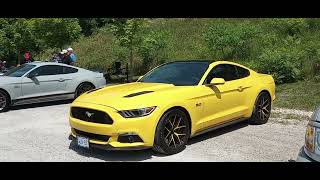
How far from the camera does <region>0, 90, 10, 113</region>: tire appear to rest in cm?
1163

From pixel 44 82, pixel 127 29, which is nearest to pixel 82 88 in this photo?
pixel 44 82

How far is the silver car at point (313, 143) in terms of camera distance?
4.05 metres

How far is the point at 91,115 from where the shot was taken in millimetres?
6816

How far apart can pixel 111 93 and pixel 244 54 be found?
12.3 m

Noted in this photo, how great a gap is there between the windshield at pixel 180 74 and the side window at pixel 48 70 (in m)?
4.94

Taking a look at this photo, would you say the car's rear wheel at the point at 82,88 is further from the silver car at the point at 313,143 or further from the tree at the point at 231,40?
the silver car at the point at 313,143

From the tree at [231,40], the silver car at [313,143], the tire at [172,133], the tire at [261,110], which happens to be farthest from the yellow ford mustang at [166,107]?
the tree at [231,40]

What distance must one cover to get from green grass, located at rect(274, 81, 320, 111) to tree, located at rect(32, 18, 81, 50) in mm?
9762

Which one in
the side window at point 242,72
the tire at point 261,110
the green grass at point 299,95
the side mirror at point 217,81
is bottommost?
the green grass at point 299,95

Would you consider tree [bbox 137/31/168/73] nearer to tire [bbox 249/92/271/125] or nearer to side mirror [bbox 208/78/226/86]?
tire [bbox 249/92/271/125]

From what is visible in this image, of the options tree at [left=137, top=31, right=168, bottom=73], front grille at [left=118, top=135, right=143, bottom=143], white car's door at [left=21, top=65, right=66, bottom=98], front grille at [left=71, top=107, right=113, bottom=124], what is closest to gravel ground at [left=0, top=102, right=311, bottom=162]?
front grille at [left=118, top=135, right=143, bottom=143]

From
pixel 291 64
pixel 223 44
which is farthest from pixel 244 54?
pixel 291 64

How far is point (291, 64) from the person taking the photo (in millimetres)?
14312

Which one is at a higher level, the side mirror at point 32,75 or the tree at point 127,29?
the tree at point 127,29
